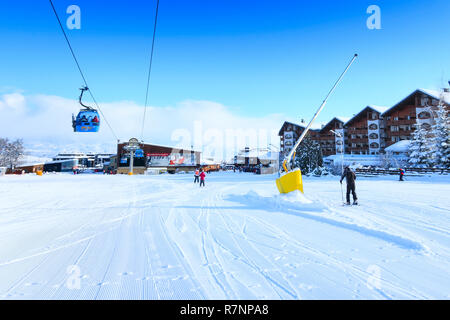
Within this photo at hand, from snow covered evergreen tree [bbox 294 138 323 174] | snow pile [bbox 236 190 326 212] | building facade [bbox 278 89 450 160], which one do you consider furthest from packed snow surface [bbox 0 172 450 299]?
building facade [bbox 278 89 450 160]


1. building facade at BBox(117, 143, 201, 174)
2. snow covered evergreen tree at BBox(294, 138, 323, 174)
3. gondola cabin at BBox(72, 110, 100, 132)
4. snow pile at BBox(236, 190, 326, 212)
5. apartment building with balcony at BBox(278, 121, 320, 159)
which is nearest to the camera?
snow pile at BBox(236, 190, 326, 212)

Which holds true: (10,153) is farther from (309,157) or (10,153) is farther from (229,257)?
(229,257)

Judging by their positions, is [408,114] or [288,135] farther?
[288,135]

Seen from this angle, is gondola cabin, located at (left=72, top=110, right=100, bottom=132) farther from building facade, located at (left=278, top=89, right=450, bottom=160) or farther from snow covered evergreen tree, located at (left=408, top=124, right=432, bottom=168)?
snow covered evergreen tree, located at (left=408, top=124, right=432, bottom=168)

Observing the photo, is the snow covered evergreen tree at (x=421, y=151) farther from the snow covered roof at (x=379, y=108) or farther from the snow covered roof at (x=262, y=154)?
the snow covered roof at (x=262, y=154)

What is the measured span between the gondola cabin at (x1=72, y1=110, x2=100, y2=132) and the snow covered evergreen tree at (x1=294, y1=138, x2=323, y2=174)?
25.2 metres

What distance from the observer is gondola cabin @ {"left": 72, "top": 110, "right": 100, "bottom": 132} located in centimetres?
1612

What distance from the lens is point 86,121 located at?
16141 mm

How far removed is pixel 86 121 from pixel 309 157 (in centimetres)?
2664

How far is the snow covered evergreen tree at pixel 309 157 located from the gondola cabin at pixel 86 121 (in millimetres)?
25218

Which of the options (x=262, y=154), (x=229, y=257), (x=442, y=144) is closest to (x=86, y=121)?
(x=229, y=257)

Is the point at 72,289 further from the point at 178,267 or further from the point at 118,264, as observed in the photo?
the point at 178,267

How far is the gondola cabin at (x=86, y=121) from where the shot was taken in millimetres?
16125

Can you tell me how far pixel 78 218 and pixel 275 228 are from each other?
18.4ft
